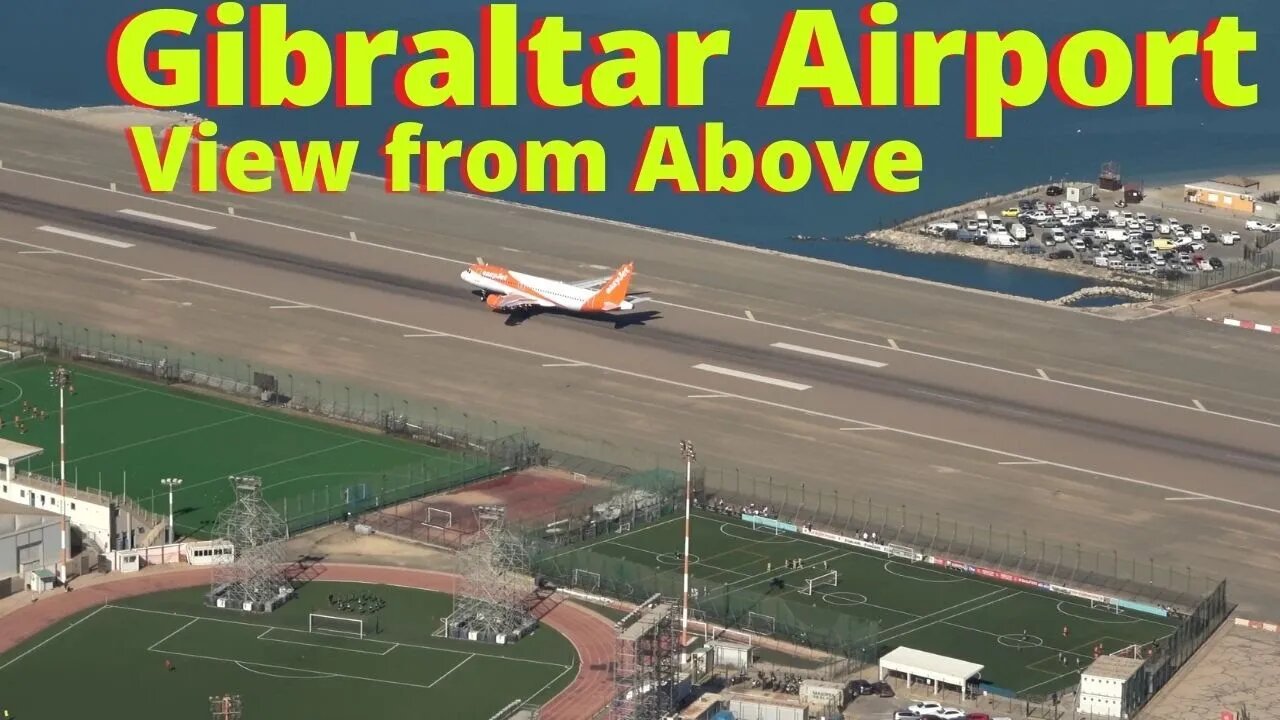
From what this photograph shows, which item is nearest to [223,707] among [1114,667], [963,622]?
[963,622]

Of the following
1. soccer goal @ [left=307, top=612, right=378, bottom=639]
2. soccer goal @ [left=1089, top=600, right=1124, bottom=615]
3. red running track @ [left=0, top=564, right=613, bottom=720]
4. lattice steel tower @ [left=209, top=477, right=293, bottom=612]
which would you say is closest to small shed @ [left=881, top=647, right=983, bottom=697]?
soccer goal @ [left=1089, top=600, right=1124, bottom=615]

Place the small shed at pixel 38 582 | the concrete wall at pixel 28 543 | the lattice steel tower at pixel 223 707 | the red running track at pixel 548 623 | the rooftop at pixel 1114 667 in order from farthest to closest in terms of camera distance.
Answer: the concrete wall at pixel 28 543
the small shed at pixel 38 582
the red running track at pixel 548 623
the rooftop at pixel 1114 667
the lattice steel tower at pixel 223 707

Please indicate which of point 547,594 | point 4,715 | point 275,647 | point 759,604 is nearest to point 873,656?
point 759,604

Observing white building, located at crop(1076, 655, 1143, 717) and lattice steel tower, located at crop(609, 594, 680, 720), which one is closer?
lattice steel tower, located at crop(609, 594, 680, 720)

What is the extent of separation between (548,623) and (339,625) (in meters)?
14.1

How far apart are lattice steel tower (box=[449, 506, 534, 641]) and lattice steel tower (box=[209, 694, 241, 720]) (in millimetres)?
18388

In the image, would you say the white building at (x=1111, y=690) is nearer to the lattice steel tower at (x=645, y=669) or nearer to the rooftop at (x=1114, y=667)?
the rooftop at (x=1114, y=667)

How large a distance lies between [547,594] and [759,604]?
597 inches

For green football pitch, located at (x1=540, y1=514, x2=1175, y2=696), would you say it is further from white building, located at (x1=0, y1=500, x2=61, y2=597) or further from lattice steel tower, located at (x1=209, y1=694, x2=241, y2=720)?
white building, located at (x1=0, y1=500, x2=61, y2=597)

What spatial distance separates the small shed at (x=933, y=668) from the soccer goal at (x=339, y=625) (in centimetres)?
3483

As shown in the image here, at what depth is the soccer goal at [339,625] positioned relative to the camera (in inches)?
7456

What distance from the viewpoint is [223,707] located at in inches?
6713

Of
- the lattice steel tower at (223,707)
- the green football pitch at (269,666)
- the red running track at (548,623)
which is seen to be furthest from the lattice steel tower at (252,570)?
the lattice steel tower at (223,707)

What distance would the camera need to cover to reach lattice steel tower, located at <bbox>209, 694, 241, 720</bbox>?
A: 560 feet
